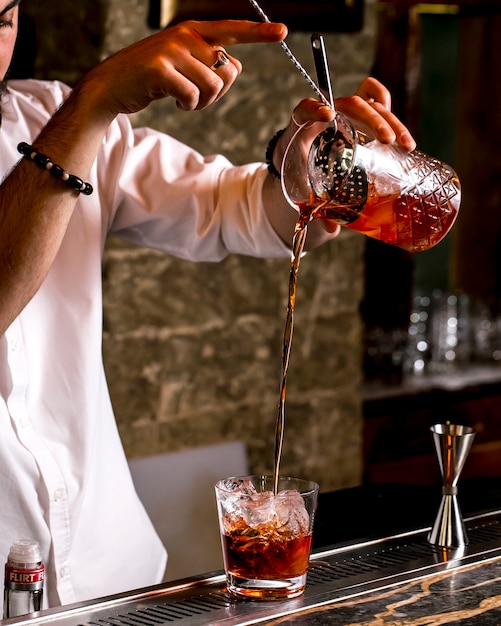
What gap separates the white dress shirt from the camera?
1.72 meters

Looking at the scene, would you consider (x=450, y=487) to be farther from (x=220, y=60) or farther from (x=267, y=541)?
(x=220, y=60)

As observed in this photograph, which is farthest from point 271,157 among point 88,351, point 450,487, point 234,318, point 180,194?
point 234,318

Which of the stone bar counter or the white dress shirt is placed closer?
the stone bar counter

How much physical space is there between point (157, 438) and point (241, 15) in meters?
1.17

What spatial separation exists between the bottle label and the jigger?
1.75 feet

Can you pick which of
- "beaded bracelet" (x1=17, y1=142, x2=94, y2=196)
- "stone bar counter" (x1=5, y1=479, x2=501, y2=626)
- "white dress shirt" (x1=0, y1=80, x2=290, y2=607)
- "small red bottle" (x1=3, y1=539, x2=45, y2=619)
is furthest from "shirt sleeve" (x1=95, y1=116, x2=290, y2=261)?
"small red bottle" (x1=3, y1=539, x2=45, y2=619)

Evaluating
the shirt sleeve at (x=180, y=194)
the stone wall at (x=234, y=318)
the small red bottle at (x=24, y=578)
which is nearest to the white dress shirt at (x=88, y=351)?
the shirt sleeve at (x=180, y=194)

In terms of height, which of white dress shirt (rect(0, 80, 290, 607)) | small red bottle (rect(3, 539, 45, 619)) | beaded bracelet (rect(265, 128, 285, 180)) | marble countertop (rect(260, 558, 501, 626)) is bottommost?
marble countertop (rect(260, 558, 501, 626))

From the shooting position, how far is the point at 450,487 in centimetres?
145

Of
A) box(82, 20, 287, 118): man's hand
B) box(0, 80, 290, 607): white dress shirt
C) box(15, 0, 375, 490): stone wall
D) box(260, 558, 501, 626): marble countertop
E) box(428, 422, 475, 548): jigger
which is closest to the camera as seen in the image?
box(260, 558, 501, 626): marble countertop

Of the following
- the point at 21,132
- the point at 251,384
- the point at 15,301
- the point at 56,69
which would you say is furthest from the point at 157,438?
the point at 15,301

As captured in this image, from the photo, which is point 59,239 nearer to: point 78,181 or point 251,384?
point 78,181

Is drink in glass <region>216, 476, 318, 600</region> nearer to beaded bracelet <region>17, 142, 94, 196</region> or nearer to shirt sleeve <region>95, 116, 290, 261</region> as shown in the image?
beaded bracelet <region>17, 142, 94, 196</region>

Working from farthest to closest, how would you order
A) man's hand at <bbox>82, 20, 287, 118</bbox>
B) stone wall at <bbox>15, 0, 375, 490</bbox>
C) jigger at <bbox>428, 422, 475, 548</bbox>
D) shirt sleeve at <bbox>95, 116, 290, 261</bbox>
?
stone wall at <bbox>15, 0, 375, 490</bbox> → shirt sleeve at <bbox>95, 116, 290, 261</bbox> → jigger at <bbox>428, 422, 475, 548</bbox> → man's hand at <bbox>82, 20, 287, 118</bbox>
